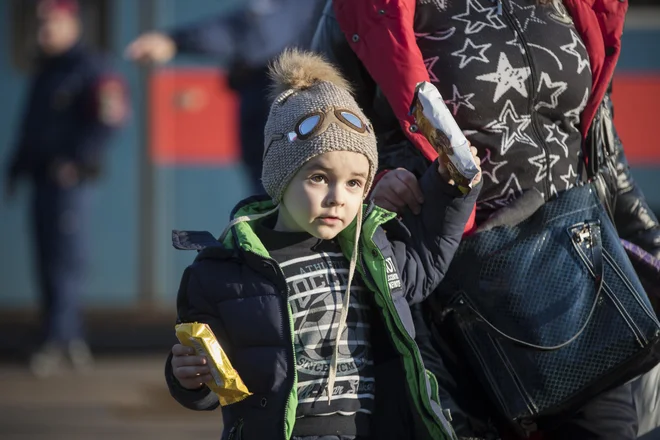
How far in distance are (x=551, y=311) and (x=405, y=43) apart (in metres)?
0.68

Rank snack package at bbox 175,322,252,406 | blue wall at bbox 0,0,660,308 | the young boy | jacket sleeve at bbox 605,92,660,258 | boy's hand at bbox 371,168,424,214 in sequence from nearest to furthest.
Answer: snack package at bbox 175,322,252,406, the young boy, boy's hand at bbox 371,168,424,214, jacket sleeve at bbox 605,92,660,258, blue wall at bbox 0,0,660,308

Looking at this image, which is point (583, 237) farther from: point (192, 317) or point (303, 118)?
point (192, 317)

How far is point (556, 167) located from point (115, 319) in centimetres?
651

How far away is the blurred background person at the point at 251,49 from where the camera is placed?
6148 millimetres

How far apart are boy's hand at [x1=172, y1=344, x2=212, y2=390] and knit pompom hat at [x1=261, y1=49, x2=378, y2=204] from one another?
0.41 meters

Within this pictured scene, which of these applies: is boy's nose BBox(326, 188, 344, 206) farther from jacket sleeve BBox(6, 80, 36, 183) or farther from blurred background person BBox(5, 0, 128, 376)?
jacket sleeve BBox(6, 80, 36, 183)

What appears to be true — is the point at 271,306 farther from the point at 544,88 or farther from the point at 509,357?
the point at 544,88

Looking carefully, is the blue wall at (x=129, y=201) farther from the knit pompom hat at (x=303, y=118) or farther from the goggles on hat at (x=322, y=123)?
the goggles on hat at (x=322, y=123)

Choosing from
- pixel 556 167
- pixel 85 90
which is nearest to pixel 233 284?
pixel 556 167

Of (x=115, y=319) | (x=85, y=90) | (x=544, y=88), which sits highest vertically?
(x=85, y=90)

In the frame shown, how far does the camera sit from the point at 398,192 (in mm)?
2695

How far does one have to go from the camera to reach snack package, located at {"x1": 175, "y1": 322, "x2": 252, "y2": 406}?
7.78 feet

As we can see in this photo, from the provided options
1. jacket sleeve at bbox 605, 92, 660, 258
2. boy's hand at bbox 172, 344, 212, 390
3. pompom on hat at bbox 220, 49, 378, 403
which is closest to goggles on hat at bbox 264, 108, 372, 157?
pompom on hat at bbox 220, 49, 378, 403

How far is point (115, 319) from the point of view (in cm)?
887
